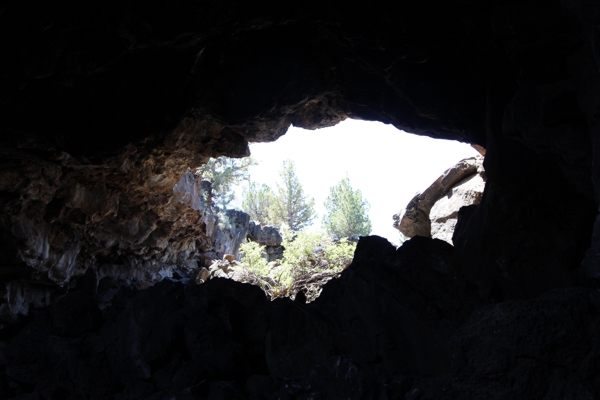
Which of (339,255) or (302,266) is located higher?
(339,255)

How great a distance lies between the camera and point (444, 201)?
9.34 metres

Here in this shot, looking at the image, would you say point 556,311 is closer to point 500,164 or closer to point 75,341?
point 500,164

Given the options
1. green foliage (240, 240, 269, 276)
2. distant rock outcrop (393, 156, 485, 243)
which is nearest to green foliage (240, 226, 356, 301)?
green foliage (240, 240, 269, 276)

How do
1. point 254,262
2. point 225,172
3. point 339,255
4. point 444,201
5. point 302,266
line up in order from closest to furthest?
point 444,201, point 339,255, point 302,266, point 254,262, point 225,172

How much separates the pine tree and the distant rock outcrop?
22004mm

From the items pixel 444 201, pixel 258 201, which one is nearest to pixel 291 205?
pixel 258 201

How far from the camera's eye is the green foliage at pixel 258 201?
1315 inches

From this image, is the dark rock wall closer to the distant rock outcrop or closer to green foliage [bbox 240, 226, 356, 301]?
the distant rock outcrop

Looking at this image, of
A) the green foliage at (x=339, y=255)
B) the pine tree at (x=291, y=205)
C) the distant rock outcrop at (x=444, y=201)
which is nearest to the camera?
the distant rock outcrop at (x=444, y=201)

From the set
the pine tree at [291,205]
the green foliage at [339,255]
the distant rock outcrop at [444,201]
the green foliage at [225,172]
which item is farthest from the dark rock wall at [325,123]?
the pine tree at [291,205]

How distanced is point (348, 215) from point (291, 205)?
6309mm

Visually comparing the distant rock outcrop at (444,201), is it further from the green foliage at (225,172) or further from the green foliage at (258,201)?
the green foliage at (258,201)

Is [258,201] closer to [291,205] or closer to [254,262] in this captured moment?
[291,205]

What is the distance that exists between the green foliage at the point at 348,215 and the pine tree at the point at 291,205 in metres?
2.52
